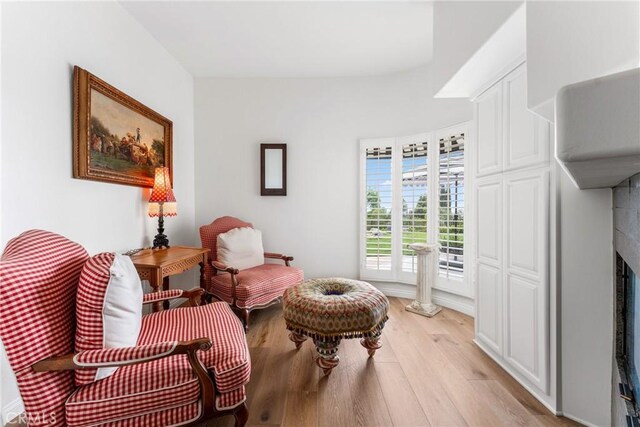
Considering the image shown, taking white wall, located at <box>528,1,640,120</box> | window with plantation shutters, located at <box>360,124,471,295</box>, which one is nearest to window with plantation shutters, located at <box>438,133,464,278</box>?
window with plantation shutters, located at <box>360,124,471,295</box>

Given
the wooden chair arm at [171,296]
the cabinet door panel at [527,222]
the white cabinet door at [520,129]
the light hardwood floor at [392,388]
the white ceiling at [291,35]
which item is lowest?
the light hardwood floor at [392,388]

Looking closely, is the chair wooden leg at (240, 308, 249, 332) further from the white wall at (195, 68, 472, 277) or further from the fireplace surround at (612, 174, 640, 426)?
the fireplace surround at (612, 174, 640, 426)

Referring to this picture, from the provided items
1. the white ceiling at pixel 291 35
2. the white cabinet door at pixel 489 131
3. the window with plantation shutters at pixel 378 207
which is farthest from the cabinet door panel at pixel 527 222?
the white ceiling at pixel 291 35

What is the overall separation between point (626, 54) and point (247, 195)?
321 centimetres

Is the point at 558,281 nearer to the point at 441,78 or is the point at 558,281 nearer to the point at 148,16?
the point at 441,78

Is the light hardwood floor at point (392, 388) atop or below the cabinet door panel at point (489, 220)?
Result: below

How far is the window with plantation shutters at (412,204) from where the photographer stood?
2.81 metres

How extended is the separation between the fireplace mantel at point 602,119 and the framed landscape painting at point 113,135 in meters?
2.49

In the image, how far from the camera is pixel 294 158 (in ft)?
11.0

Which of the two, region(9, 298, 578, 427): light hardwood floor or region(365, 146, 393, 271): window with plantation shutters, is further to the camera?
region(365, 146, 393, 271): window with plantation shutters

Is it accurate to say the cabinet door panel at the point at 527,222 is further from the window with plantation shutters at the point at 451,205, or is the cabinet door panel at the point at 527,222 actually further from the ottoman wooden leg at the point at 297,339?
the ottoman wooden leg at the point at 297,339

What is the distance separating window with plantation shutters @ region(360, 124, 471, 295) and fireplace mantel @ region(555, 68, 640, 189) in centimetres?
254

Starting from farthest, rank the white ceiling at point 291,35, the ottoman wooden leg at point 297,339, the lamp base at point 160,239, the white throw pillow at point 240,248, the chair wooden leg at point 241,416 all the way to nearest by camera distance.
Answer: the white throw pillow at point 240,248
the lamp base at point 160,239
the white ceiling at point 291,35
the ottoman wooden leg at point 297,339
the chair wooden leg at point 241,416

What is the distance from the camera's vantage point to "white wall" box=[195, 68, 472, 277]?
335 cm
